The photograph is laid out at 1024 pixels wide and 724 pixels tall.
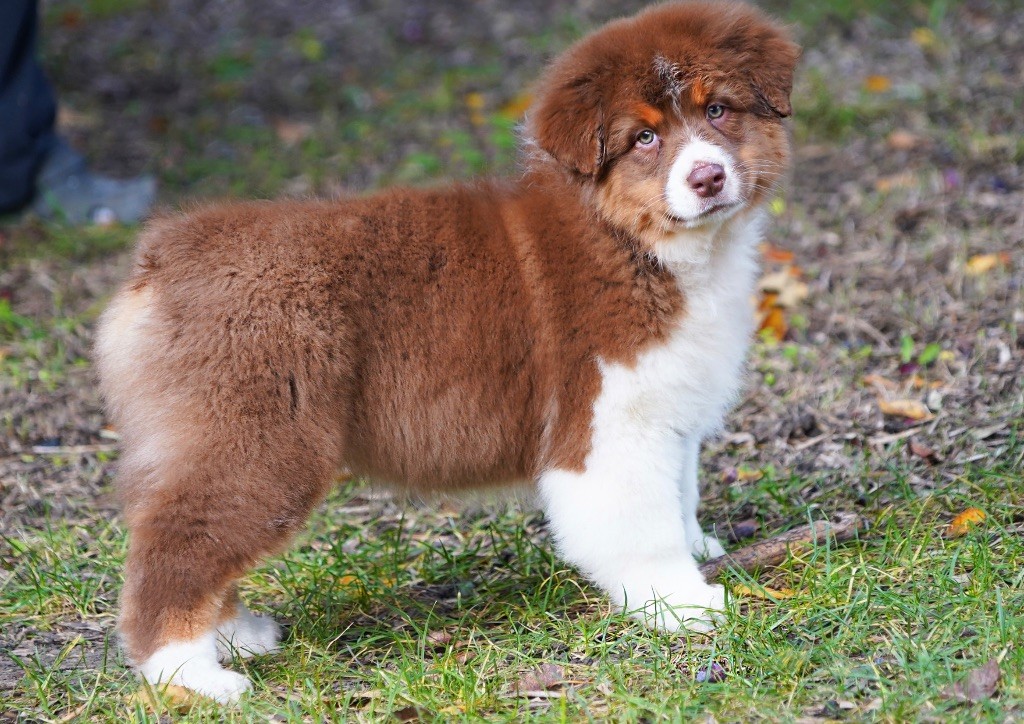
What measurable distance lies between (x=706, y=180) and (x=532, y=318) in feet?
2.41

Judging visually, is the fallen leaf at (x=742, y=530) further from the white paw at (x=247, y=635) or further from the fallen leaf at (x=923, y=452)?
the white paw at (x=247, y=635)

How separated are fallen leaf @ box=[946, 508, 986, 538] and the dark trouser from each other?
241 inches

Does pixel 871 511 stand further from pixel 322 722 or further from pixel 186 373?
pixel 186 373

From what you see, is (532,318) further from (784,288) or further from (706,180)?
(784,288)

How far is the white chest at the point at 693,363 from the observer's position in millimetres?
3893

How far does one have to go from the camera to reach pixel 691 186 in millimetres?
3746

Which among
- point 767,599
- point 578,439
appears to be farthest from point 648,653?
point 578,439

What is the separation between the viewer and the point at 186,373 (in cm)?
355

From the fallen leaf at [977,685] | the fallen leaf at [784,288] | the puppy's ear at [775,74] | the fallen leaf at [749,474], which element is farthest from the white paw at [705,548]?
the fallen leaf at [784,288]

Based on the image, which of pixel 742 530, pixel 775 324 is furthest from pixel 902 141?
pixel 742 530

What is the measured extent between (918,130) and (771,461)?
4.01 m

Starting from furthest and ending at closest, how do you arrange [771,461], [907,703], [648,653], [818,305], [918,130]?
1. [918,130]
2. [818,305]
3. [771,461]
4. [648,653]
5. [907,703]

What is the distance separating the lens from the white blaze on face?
3750 mm

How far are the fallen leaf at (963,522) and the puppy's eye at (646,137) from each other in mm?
1778
